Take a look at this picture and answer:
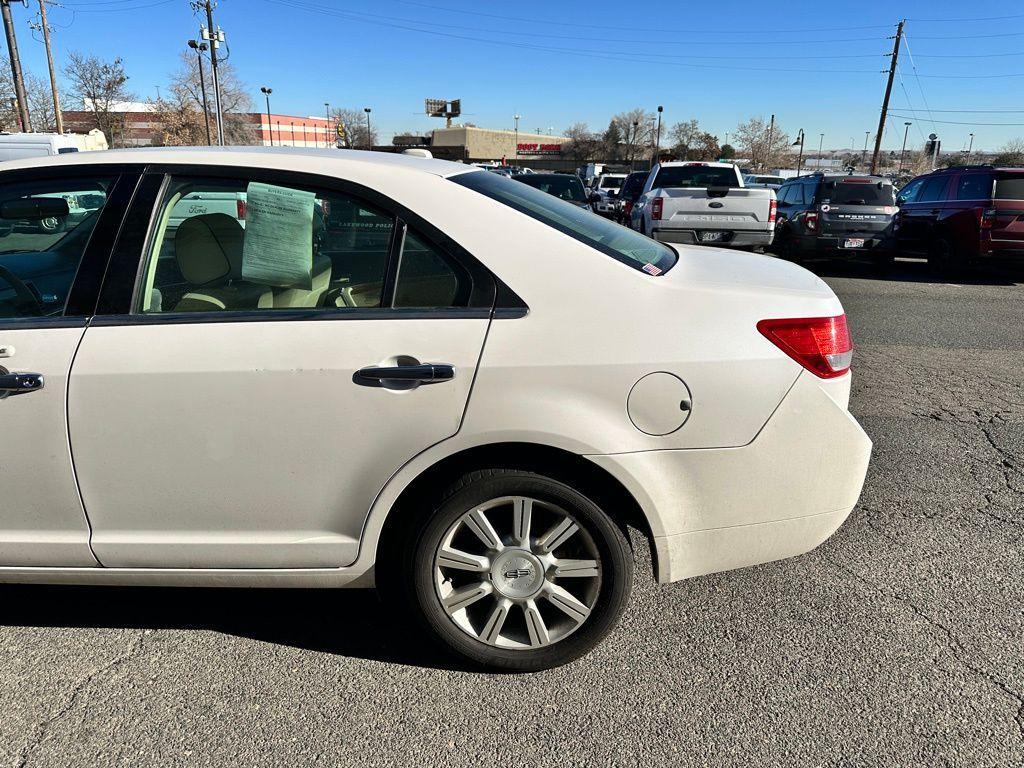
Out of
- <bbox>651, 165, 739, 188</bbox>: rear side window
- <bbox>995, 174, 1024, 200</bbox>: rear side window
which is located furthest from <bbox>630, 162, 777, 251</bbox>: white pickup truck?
<bbox>995, 174, 1024, 200</bbox>: rear side window

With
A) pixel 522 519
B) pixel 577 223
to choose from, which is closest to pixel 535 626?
pixel 522 519

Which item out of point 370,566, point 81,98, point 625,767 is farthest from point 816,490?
point 81,98

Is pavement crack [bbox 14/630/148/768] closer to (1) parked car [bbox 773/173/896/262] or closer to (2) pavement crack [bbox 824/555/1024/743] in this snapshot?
(2) pavement crack [bbox 824/555/1024/743]

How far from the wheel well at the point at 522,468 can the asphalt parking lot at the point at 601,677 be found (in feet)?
1.89

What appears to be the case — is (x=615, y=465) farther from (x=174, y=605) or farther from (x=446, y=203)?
(x=174, y=605)

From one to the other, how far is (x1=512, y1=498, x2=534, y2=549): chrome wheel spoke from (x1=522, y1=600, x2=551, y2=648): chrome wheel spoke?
223mm

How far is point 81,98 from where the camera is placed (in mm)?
44688

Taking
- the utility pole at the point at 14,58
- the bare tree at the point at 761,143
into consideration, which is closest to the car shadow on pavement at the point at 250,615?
the utility pole at the point at 14,58

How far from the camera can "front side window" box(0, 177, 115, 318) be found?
8.20ft

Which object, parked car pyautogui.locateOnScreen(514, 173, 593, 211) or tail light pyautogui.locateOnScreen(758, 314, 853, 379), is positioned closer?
tail light pyautogui.locateOnScreen(758, 314, 853, 379)

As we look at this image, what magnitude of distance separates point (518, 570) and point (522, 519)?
18 centimetres

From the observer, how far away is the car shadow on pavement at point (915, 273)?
467 inches

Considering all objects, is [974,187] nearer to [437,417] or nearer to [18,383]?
[437,417]

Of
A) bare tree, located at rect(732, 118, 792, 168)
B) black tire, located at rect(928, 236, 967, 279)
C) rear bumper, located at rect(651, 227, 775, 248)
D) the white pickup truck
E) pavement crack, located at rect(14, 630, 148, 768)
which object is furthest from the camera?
bare tree, located at rect(732, 118, 792, 168)
